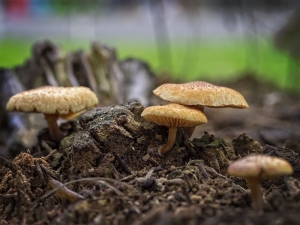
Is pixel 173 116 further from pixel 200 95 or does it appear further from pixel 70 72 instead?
pixel 70 72

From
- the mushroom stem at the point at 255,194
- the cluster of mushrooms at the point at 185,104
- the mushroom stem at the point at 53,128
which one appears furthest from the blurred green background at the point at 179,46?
the mushroom stem at the point at 255,194

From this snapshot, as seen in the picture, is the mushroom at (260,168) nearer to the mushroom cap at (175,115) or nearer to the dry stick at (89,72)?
the mushroom cap at (175,115)

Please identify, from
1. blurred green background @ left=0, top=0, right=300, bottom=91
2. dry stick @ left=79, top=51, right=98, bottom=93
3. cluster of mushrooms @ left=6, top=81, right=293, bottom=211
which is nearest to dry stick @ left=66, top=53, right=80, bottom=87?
dry stick @ left=79, top=51, right=98, bottom=93

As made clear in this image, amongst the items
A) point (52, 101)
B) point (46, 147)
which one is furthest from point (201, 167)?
point (46, 147)

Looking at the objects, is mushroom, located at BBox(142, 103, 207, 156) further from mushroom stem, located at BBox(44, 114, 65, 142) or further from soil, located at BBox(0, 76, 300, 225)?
mushroom stem, located at BBox(44, 114, 65, 142)

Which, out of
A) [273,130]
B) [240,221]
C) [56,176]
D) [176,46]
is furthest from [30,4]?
[240,221]

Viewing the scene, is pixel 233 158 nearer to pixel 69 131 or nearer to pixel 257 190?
pixel 257 190
